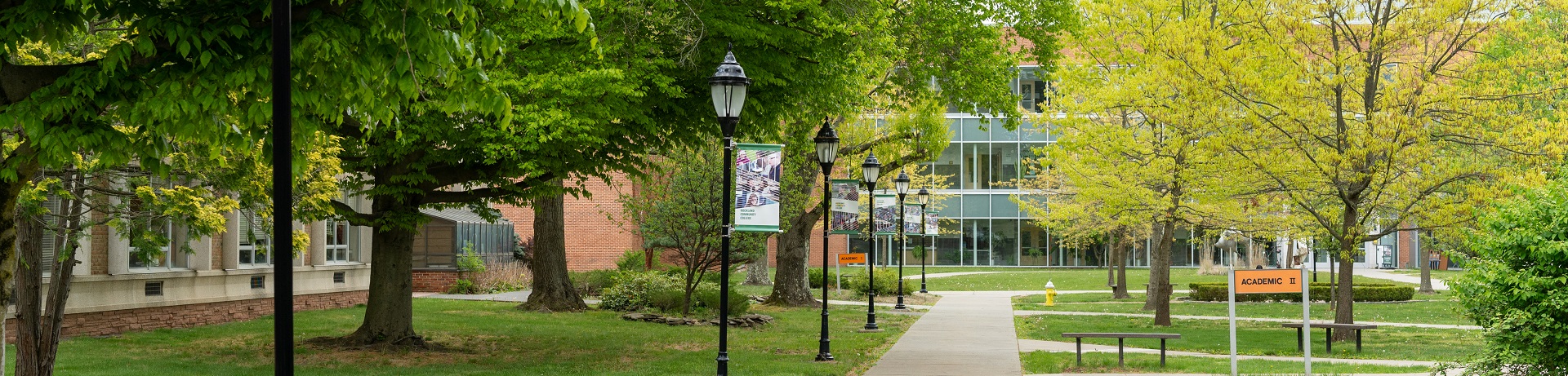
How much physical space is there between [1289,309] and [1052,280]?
64.4 ft

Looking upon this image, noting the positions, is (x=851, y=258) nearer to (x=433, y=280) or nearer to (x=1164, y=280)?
(x=1164, y=280)

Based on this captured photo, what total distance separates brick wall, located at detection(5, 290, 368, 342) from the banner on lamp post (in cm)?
885

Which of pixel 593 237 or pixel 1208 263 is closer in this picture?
pixel 593 237

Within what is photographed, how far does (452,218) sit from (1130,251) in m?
41.0

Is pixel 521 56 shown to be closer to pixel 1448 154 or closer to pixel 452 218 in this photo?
pixel 1448 154

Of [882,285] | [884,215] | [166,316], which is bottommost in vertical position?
[882,285]

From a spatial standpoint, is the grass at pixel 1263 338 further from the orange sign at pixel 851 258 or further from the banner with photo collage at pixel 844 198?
the orange sign at pixel 851 258

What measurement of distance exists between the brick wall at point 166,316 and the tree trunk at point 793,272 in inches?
403

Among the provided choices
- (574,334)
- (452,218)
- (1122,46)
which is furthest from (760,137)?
(452,218)

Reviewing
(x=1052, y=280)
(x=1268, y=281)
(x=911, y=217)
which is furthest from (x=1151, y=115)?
(x=911, y=217)

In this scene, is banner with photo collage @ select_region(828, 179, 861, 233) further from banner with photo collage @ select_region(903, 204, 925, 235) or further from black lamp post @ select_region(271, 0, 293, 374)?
banner with photo collage @ select_region(903, 204, 925, 235)

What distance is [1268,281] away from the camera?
13562 millimetres

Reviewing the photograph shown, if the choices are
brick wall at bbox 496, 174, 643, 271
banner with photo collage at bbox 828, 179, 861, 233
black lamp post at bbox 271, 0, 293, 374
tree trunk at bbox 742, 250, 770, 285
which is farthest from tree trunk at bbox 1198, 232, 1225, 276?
black lamp post at bbox 271, 0, 293, 374

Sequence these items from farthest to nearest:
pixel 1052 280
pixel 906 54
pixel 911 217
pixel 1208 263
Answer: pixel 911 217 → pixel 1208 263 → pixel 1052 280 → pixel 906 54
